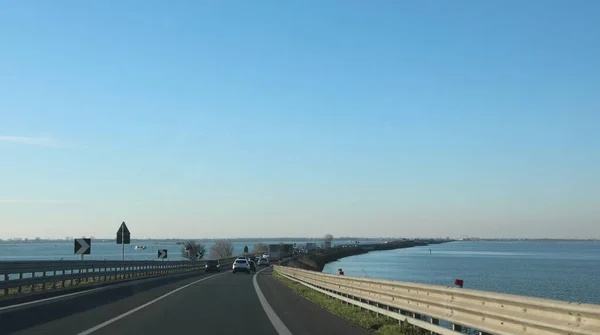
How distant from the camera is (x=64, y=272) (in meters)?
30.6

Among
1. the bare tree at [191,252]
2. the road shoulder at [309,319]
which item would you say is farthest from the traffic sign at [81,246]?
the bare tree at [191,252]

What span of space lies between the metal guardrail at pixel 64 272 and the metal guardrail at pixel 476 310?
43.2ft

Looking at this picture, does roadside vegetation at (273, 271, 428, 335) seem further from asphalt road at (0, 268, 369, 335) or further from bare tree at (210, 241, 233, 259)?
bare tree at (210, 241, 233, 259)

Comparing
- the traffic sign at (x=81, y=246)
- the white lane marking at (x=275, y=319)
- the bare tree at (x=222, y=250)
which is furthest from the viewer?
the bare tree at (x=222, y=250)

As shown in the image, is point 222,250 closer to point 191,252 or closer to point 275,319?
point 191,252

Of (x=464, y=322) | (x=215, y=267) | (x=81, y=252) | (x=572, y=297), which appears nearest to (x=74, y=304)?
(x=81, y=252)

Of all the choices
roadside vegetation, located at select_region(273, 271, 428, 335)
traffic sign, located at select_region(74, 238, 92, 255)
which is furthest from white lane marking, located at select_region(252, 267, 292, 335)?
traffic sign, located at select_region(74, 238, 92, 255)

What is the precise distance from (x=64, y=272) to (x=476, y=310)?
25.3 meters

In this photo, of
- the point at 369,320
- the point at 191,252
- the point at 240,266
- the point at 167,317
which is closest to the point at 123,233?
the point at 240,266

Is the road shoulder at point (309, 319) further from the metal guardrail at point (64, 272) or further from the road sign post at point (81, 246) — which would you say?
the road sign post at point (81, 246)

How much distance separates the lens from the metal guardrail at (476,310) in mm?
7219

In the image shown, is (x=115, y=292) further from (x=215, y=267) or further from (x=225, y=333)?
(x=215, y=267)

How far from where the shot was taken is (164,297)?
24781mm

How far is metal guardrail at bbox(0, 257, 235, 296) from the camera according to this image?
23.4m
